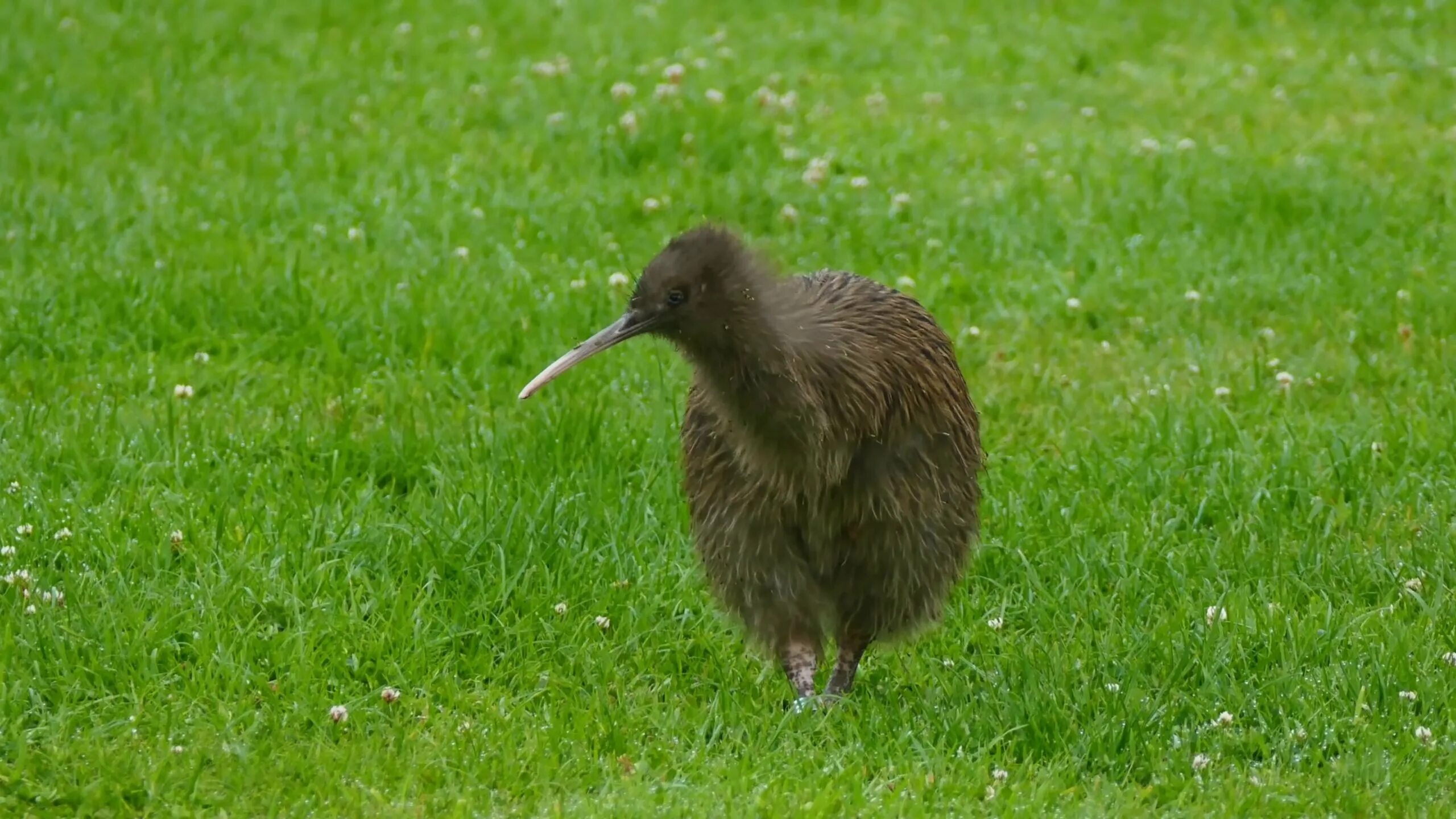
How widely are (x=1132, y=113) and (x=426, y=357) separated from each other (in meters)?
4.75

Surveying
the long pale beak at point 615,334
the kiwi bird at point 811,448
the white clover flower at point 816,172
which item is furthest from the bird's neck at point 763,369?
the white clover flower at point 816,172

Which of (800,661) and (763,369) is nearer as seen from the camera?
(763,369)

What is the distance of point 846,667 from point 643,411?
1711 millimetres

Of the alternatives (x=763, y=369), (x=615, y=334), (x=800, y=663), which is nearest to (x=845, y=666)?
(x=800, y=663)

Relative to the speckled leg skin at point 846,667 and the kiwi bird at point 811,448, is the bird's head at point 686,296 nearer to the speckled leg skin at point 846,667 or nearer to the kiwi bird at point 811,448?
the kiwi bird at point 811,448

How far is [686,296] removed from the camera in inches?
163

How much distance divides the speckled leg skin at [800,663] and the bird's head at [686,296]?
2.57ft

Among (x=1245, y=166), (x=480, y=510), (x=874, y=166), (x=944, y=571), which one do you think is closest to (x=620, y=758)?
(x=944, y=571)

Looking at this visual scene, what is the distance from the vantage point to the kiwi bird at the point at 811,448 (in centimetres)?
414

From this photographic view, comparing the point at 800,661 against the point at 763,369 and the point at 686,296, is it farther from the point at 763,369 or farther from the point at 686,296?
the point at 686,296

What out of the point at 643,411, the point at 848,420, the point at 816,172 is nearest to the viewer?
the point at 848,420

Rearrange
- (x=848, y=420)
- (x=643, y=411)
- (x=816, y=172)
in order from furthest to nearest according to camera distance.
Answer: (x=816, y=172) < (x=643, y=411) < (x=848, y=420)

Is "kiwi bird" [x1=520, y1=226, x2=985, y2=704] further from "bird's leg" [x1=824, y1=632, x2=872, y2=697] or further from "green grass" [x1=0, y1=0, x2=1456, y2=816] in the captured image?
"green grass" [x1=0, y1=0, x2=1456, y2=816]

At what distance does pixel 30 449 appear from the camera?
18.0 feet
